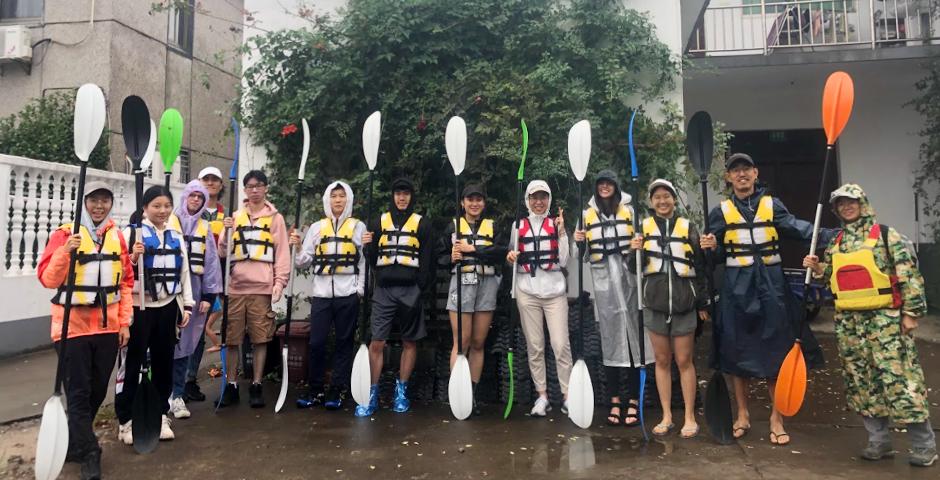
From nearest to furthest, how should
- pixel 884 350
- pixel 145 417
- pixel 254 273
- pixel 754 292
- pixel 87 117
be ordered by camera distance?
pixel 884 350 → pixel 87 117 → pixel 145 417 → pixel 754 292 → pixel 254 273

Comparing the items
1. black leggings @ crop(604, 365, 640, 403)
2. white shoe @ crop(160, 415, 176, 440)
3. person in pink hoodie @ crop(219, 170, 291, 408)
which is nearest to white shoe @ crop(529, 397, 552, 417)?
black leggings @ crop(604, 365, 640, 403)

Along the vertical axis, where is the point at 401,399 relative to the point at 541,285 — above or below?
below

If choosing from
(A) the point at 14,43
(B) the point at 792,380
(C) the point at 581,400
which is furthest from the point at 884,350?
(A) the point at 14,43

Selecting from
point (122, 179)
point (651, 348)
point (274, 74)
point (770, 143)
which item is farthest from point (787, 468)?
point (122, 179)

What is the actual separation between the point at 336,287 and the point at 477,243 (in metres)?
1.15

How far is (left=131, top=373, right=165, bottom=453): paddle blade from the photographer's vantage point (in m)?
3.45

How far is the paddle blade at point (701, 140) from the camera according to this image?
4016 mm

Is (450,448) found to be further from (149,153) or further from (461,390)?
(149,153)

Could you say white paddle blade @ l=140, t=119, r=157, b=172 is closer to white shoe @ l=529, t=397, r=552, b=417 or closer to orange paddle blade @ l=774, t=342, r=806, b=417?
white shoe @ l=529, t=397, r=552, b=417

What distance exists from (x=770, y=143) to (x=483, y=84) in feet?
18.0

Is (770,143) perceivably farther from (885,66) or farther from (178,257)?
(178,257)

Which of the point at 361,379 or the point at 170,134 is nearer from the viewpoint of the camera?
the point at 361,379

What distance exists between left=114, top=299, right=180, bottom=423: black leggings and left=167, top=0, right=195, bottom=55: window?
8.02m

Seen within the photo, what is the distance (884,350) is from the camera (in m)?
3.23
